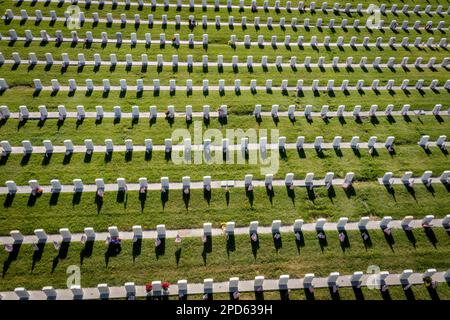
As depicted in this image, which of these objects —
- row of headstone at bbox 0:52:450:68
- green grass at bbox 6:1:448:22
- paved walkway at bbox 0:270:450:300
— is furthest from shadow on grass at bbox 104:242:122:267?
green grass at bbox 6:1:448:22

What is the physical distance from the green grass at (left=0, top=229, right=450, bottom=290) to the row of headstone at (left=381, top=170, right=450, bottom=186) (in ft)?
9.40

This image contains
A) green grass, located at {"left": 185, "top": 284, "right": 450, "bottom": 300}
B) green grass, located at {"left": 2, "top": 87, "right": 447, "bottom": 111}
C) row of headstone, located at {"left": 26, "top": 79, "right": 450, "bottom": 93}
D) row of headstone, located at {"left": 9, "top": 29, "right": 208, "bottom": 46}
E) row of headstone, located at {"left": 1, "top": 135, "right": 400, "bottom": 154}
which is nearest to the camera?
green grass, located at {"left": 185, "top": 284, "right": 450, "bottom": 300}

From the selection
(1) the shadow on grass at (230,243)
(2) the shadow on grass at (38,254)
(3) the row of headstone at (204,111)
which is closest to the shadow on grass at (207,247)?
(1) the shadow on grass at (230,243)

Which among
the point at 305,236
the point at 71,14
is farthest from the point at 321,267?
the point at 71,14

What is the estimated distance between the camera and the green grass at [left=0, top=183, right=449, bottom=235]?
14.6 m

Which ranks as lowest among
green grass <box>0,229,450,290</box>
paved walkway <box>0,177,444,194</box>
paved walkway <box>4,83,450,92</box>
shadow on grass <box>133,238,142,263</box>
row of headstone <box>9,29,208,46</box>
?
green grass <box>0,229,450,290</box>

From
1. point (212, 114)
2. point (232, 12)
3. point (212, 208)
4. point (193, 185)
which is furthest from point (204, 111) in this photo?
point (232, 12)

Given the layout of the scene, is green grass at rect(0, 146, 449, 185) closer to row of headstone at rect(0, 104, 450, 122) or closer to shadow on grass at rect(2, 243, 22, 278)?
row of headstone at rect(0, 104, 450, 122)

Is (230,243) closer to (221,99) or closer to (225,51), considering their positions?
(221,99)

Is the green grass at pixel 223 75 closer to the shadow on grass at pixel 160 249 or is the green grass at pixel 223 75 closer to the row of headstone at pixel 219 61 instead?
the row of headstone at pixel 219 61

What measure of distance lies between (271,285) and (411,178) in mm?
8609

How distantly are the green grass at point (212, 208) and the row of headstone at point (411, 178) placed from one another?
420mm

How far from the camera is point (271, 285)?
13219mm
